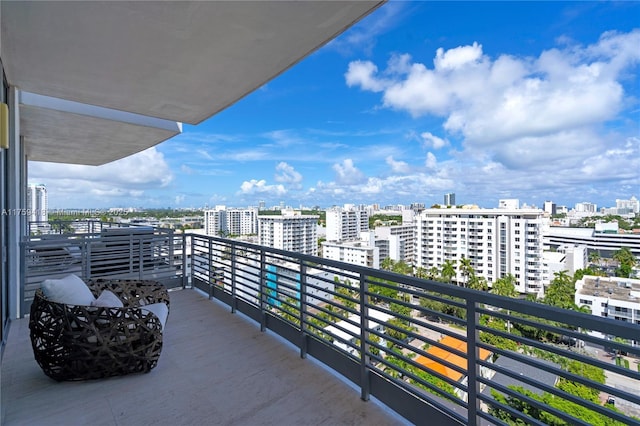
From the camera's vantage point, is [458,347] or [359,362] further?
[359,362]

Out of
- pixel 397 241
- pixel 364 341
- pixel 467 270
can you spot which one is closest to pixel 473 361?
pixel 364 341

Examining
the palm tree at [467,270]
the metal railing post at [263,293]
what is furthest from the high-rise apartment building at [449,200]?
the metal railing post at [263,293]

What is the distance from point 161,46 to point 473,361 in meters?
3.51

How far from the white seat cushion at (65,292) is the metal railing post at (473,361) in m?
2.96

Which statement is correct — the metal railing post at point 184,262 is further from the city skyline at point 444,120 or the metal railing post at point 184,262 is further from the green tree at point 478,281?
the green tree at point 478,281

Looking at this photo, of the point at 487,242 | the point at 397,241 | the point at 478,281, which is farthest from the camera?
the point at 397,241

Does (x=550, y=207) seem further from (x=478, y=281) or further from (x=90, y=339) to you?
(x=90, y=339)

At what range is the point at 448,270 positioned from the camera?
28859mm

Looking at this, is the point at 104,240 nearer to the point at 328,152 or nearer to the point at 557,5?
the point at 557,5

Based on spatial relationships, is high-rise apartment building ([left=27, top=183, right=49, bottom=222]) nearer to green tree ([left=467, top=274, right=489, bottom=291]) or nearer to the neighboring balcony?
the neighboring balcony

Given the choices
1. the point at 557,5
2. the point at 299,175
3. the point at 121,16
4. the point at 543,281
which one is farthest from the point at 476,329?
the point at 299,175

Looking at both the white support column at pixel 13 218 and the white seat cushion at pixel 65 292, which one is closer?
the white seat cushion at pixel 65 292

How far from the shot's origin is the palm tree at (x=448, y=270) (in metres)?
A: 28.3

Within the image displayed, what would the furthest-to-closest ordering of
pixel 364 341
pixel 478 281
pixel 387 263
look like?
pixel 387 263 < pixel 478 281 < pixel 364 341
